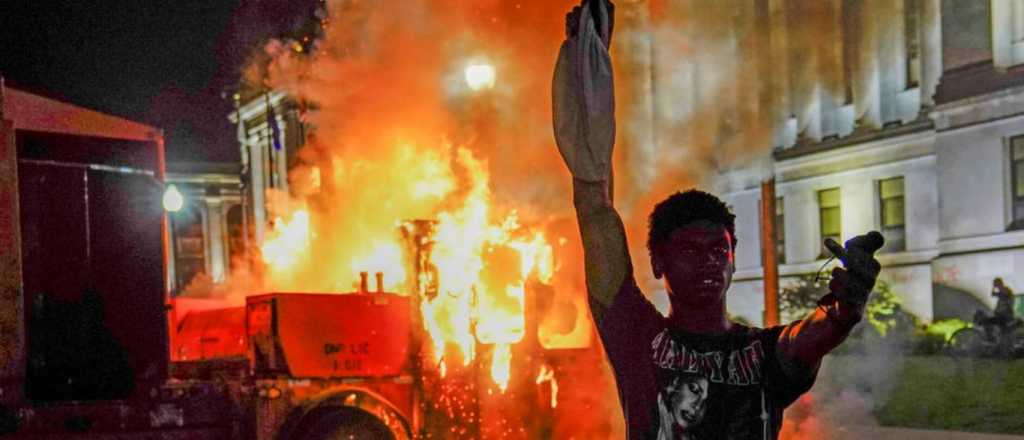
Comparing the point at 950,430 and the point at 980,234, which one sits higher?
the point at 980,234

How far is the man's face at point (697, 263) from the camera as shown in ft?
8.80

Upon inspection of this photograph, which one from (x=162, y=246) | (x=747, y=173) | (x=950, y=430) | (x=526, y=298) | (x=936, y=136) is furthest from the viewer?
(x=936, y=136)

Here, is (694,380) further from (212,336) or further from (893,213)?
(893,213)

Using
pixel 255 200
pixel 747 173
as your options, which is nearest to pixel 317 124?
pixel 747 173

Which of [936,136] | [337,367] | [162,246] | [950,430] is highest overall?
[936,136]

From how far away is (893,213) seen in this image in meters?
22.2

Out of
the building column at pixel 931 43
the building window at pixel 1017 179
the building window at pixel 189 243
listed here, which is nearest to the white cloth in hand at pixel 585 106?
the building window at pixel 1017 179

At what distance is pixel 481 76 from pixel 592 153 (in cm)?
1213

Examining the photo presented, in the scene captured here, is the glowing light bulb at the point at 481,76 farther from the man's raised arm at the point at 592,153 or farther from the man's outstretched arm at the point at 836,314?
the man's outstretched arm at the point at 836,314

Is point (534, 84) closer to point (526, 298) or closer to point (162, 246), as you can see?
point (526, 298)

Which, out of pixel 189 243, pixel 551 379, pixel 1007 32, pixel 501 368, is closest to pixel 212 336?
pixel 501 368

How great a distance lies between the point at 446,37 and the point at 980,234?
1083 centimetres

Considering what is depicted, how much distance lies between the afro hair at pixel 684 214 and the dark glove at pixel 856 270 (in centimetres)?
46

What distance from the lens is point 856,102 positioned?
21.1m
